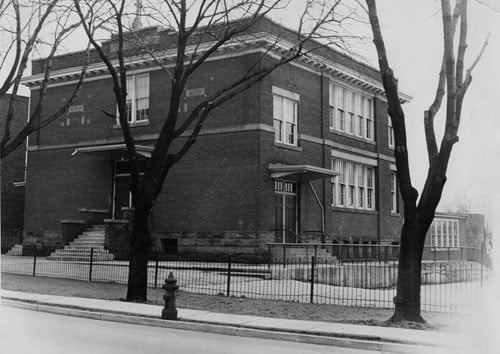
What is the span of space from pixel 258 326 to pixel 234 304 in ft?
A: 12.5

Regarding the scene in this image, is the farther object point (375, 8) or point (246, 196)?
point (246, 196)

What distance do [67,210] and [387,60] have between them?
20896 millimetres

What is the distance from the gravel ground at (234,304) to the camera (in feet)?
42.5

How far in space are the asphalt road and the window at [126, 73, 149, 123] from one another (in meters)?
17.0

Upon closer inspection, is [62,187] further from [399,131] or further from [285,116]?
[399,131]

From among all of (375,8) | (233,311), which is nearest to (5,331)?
(233,311)

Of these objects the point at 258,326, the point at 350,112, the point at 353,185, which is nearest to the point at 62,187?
the point at 353,185

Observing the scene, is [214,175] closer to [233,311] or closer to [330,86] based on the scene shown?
[330,86]

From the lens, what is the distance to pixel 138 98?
2800 cm

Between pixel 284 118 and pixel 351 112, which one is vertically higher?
pixel 351 112

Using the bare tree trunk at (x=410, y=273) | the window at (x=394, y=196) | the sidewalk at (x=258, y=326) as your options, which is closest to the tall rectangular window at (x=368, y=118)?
the window at (x=394, y=196)

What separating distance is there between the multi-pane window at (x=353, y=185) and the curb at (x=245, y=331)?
1778cm

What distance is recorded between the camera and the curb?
31.7 feet

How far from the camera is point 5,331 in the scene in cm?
685
